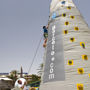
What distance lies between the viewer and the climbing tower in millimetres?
5062

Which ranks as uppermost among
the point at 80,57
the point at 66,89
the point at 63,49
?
the point at 63,49

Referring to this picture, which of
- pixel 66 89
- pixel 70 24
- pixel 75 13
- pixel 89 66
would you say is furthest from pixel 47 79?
pixel 75 13

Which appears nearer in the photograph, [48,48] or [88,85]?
[88,85]

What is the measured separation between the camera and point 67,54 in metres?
5.83

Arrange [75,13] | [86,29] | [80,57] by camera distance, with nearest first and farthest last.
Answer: [80,57] → [86,29] → [75,13]

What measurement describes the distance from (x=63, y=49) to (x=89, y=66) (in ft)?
4.47

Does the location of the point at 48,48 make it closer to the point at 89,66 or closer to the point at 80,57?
the point at 80,57

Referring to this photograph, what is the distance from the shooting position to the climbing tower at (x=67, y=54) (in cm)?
506

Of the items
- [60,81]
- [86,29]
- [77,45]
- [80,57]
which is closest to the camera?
[60,81]

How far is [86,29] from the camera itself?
6.84 meters

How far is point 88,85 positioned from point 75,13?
4328 millimetres

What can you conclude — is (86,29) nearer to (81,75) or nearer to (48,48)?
(48,48)

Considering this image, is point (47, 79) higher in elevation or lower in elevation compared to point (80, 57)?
lower

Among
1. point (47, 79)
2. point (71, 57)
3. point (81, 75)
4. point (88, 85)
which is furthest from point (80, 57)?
point (47, 79)
